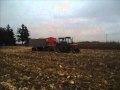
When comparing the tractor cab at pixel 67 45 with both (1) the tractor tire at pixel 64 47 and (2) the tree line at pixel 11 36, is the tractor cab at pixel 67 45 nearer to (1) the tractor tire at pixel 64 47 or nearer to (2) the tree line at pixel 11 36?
(1) the tractor tire at pixel 64 47

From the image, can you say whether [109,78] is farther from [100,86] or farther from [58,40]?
[58,40]

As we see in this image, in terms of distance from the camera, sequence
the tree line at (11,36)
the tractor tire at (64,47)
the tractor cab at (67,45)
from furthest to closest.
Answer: the tree line at (11,36) < the tractor tire at (64,47) < the tractor cab at (67,45)

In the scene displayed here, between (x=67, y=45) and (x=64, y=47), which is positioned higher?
(x=67, y=45)

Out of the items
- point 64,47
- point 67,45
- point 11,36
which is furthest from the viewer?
point 11,36

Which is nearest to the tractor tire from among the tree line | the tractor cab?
the tractor cab

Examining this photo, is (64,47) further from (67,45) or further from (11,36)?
(11,36)

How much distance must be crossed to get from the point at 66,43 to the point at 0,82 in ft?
82.6

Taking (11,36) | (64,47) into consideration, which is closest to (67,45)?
(64,47)

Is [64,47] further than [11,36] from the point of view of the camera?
No

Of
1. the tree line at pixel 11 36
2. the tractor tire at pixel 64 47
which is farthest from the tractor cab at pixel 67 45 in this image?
the tree line at pixel 11 36

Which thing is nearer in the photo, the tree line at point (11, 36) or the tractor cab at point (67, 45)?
the tractor cab at point (67, 45)

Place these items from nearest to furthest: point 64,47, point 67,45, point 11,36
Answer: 1. point 67,45
2. point 64,47
3. point 11,36

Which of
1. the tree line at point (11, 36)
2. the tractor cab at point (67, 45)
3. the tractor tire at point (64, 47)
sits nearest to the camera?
the tractor cab at point (67, 45)

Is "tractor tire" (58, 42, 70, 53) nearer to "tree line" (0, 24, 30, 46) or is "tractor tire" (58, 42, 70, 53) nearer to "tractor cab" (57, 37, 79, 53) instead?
"tractor cab" (57, 37, 79, 53)
